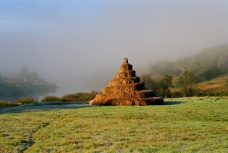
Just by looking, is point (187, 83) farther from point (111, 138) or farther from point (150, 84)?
point (111, 138)

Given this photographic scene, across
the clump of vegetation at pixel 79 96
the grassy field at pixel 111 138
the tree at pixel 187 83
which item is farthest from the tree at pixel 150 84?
the grassy field at pixel 111 138

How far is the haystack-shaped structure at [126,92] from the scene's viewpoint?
3769cm

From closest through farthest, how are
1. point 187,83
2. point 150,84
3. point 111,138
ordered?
point 111,138 < point 187,83 < point 150,84

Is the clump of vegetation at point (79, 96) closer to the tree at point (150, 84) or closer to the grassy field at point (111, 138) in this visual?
the tree at point (150, 84)

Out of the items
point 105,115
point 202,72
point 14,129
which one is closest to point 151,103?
point 105,115

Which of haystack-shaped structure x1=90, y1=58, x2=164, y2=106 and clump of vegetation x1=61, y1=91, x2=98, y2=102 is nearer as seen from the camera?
haystack-shaped structure x1=90, y1=58, x2=164, y2=106

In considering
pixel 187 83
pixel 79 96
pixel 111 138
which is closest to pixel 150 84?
pixel 187 83

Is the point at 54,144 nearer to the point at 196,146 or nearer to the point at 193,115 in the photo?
the point at 196,146

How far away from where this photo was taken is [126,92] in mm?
39469

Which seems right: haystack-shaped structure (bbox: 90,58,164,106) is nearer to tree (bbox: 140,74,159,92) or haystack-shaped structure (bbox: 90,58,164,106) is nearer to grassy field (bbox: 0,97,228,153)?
grassy field (bbox: 0,97,228,153)

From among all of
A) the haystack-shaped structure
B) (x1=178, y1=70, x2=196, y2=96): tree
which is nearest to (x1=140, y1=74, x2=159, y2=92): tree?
(x1=178, y1=70, x2=196, y2=96): tree

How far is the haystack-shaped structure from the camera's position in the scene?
124 ft

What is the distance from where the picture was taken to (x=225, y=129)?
1795cm

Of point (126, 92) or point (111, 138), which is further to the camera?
point (126, 92)
